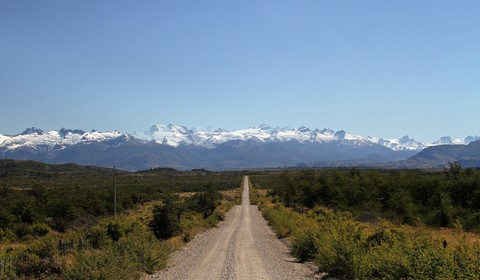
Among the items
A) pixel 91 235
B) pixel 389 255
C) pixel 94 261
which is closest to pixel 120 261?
pixel 94 261

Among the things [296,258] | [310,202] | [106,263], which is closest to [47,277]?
[106,263]

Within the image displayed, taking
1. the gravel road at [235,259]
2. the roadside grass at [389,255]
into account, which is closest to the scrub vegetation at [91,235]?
the gravel road at [235,259]

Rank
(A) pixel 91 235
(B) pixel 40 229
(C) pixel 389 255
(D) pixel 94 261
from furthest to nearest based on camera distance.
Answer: (B) pixel 40 229 < (A) pixel 91 235 < (D) pixel 94 261 < (C) pixel 389 255

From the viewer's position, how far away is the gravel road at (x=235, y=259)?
21.4m

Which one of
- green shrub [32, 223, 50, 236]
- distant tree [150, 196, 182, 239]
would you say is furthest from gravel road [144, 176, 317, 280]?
green shrub [32, 223, 50, 236]

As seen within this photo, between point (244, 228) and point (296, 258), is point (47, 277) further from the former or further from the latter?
point (244, 228)

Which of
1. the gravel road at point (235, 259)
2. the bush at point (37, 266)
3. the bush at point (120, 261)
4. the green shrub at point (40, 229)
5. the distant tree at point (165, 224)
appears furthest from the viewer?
the green shrub at point (40, 229)

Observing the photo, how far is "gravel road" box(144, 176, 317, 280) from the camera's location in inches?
842

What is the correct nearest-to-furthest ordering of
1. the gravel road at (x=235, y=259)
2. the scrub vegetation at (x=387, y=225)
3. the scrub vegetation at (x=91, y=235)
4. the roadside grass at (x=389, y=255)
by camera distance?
1. the roadside grass at (x=389, y=255)
2. the scrub vegetation at (x=387, y=225)
3. the scrub vegetation at (x=91, y=235)
4. the gravel road at (x=235, y=259)

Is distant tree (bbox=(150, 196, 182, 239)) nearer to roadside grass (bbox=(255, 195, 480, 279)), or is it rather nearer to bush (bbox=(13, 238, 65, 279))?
roadside grass (bbox=(255, 195, 480, 279))

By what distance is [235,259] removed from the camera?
26.1 metres

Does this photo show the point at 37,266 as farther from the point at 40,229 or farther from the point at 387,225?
the point at 40,229

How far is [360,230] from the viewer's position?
23.7 m

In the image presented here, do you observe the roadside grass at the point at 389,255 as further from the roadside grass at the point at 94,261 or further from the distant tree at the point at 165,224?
the distant tree at the point at 165,224
